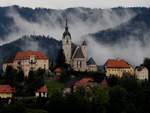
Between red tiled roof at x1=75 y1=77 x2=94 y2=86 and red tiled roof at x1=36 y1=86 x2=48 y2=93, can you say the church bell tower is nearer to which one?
red tiled roof at x1=75 y1=77 x2=94 y2=86

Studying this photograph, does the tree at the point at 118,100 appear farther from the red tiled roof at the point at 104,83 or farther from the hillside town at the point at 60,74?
the red tiled roof at the point at 104,83

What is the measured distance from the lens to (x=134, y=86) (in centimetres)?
12606

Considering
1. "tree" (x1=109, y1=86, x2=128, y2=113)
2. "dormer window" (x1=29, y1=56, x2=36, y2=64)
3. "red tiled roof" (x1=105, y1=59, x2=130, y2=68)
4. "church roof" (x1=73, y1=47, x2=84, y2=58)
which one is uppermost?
"church roof" (x1=73, y1=47, x2=84, y2=58)

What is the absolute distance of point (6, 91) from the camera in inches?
5148

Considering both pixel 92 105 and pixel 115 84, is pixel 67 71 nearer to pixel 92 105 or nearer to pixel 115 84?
pixel 115 84

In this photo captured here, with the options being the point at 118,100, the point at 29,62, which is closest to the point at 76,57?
the point at 29,62

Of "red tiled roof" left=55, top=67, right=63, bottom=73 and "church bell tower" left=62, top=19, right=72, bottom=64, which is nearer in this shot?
"red tiled roof" left=55, top=67, right=63, bottom=73

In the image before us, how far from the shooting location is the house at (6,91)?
428 ft

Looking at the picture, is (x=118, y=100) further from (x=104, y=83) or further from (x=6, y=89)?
(x=6, y=89)

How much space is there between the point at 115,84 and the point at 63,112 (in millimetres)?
16793

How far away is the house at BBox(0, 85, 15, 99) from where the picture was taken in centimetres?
13050

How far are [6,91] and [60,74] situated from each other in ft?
40.2

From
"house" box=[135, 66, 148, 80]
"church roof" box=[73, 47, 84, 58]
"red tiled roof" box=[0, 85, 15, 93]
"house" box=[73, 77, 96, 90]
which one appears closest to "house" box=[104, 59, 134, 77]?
"house" box=[135, 66, 148, 80]

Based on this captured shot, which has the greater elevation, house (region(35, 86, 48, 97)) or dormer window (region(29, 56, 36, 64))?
dormer window (region(29, 56, 36, 64))
